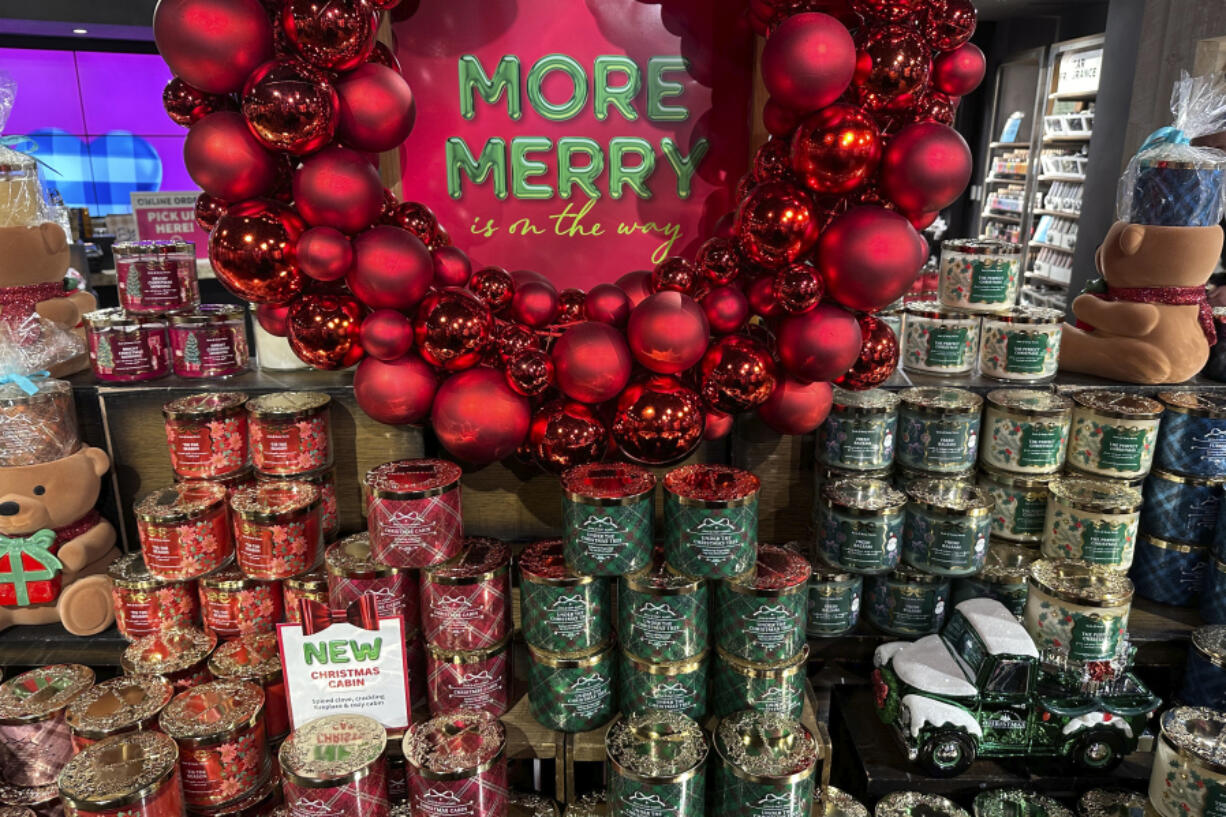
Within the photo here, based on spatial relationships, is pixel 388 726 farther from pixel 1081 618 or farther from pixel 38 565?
pixel 1081 618

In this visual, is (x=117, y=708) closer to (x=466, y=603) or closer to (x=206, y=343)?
(x=466, y=603)

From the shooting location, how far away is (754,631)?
1.45 metres

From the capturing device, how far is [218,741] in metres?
1.42

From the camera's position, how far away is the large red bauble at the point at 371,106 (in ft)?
4.50

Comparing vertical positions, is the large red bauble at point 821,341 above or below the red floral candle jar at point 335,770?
above

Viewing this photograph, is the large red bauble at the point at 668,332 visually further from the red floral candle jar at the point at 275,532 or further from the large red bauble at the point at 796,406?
the red floral candle jar at the point at 275,532

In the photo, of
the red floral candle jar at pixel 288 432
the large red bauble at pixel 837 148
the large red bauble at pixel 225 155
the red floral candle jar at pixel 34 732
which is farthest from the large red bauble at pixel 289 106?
the red floral candle jar at pixel 34 732

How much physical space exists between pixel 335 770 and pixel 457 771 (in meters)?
0.20

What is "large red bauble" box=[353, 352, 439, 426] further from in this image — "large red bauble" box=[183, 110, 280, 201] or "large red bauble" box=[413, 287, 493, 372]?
"large red bauble" box=[183, 110, 280, 201]

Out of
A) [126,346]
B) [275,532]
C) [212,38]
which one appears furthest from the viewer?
[126,346]

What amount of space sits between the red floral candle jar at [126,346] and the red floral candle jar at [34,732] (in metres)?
0.66

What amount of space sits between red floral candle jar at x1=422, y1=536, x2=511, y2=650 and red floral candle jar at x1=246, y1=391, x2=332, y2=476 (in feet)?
1.44

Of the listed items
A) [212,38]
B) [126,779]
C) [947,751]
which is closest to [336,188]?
[212,38]

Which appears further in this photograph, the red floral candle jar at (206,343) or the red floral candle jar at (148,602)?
the red floral candle jar at (206,343)
